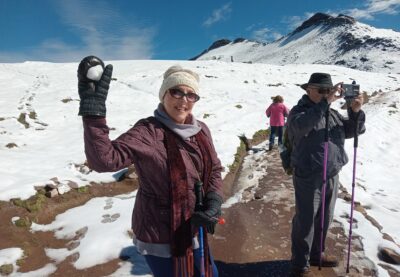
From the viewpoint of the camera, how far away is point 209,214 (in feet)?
9.33

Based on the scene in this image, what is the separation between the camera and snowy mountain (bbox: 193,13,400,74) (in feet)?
311

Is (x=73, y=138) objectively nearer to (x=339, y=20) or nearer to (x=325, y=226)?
(x=325, y=226)

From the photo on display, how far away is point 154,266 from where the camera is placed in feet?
9.45

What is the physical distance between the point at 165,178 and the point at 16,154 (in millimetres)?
9330

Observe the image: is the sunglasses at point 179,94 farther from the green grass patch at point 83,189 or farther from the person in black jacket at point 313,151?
the green grass patch at point 83,189

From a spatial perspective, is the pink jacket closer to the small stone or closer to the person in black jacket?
the small stone

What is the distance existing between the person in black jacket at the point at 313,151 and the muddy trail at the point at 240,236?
875 mm

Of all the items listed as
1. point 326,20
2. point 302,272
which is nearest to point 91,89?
point 302,272

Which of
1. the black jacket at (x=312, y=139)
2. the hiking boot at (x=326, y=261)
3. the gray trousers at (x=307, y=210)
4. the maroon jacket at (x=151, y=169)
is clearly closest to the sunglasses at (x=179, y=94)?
the maroon jacket at (x=151, y=169)

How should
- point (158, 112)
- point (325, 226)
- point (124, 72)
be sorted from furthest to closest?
point (124, 72)
point (325, 226)
point (158, 112)

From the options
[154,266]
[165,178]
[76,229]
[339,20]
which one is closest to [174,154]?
[165,178]

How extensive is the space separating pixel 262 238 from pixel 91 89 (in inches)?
202

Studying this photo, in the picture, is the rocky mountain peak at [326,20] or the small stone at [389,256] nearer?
the small stone at [389,256]

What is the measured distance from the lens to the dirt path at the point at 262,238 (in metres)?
5.39
